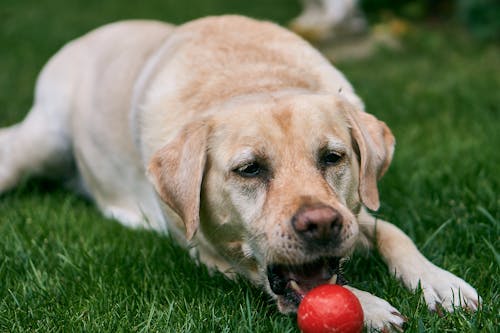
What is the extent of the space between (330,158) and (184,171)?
0.59 meters

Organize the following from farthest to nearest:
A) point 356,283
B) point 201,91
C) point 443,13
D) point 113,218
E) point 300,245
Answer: point 443,13
point 113,218
point 201,91
point 356,283
point 300,245

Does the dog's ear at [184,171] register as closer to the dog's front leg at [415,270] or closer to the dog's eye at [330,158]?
the dog's eye at [330,158]

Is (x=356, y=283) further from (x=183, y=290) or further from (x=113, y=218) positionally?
(x=113, y=218)

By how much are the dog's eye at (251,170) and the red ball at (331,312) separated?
545mm

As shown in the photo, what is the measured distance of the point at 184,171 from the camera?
3203 millimetres

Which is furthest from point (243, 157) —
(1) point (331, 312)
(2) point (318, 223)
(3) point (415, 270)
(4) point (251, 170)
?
(3) point (415, 270)

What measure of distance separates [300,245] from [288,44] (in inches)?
61.0

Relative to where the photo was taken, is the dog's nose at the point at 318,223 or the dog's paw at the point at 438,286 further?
the dog's paw at the point at 438,286

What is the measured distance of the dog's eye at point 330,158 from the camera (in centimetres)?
312

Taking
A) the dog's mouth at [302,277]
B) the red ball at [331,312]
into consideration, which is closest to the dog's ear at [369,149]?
the dog's mouth at [302,277]

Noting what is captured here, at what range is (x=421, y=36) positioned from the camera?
29.1 feet

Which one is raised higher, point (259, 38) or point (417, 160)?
point (259, 38)

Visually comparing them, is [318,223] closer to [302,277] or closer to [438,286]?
[302,277]

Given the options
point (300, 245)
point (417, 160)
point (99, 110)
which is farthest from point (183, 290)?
point (417, 160)
